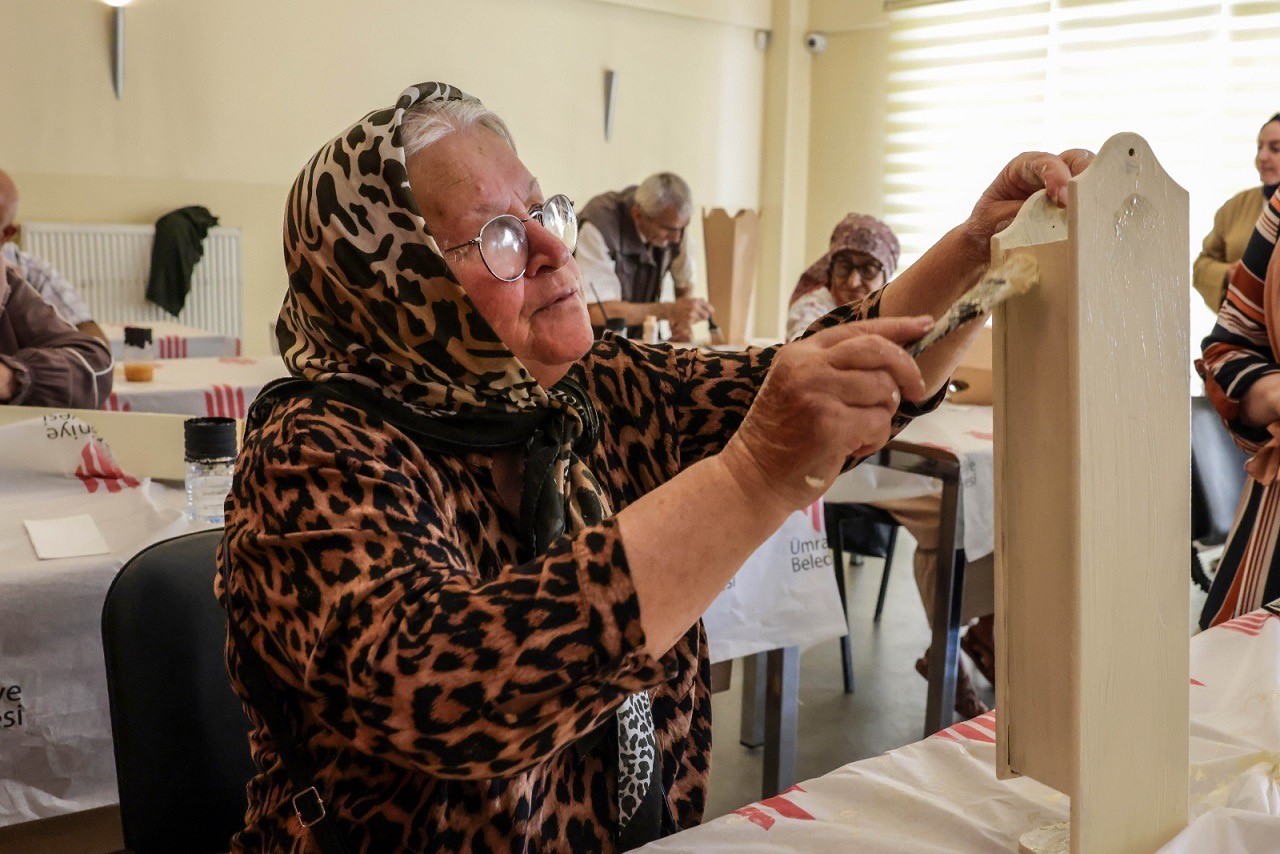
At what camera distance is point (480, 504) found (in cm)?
101

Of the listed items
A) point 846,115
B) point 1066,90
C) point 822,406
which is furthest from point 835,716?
point 846,115

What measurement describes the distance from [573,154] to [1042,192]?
6316mm

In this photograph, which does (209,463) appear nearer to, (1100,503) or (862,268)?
(1100,503)

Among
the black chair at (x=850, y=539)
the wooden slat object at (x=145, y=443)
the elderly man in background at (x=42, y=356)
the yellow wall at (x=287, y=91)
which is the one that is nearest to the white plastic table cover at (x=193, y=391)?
the elderly man in background at (x=42, y=356)

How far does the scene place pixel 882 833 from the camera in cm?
88

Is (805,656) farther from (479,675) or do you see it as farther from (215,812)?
(479,675)

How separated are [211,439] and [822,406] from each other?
1328 mm

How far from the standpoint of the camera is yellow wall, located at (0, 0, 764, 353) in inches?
209

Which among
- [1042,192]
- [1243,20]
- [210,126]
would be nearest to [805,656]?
[1042,192]

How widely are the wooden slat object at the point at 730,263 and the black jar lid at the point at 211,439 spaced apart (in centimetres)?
270

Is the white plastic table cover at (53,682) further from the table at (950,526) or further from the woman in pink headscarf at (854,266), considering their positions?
the woman in pink headscarf at (854,266)

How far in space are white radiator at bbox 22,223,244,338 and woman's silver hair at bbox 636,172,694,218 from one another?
245cm

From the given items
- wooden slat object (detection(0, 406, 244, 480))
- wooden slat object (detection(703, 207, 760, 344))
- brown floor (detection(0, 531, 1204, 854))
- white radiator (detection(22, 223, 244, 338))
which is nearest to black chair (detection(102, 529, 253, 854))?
brown floor (detection(0, 531, 1204, 854))

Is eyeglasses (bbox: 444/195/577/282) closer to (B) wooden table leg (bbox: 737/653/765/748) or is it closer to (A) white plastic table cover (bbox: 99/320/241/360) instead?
(B) wooden table leg (bbox: 737/653/765/748)
